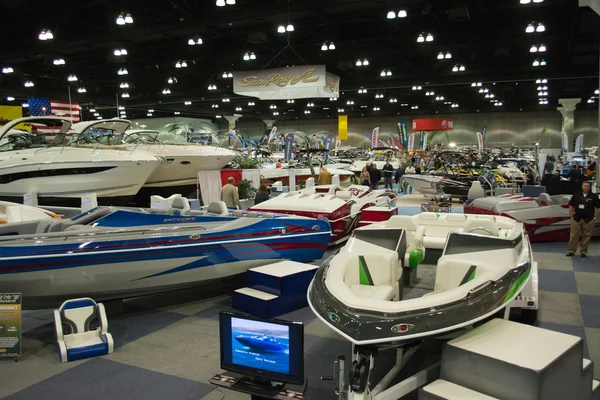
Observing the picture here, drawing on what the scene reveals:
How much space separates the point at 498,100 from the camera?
108ft

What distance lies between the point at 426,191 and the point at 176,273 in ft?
35.8

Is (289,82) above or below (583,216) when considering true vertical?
above

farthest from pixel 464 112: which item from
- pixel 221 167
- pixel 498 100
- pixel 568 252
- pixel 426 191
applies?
pixel 568 252

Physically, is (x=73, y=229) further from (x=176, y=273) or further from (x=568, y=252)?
(x=568, y=252)

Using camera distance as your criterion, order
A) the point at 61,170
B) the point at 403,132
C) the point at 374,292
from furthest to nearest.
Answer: the point at 403,132 < the point at 61,170 < the point at 374,292

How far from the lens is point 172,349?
14.3 ft

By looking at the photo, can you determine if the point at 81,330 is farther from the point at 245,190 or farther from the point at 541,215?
the point at 245,190

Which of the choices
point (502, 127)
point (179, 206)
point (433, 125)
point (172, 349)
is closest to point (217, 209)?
point (179, 206)

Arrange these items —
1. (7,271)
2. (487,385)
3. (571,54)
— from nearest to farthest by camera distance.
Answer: (487,385) → (7,271) → (571,54)

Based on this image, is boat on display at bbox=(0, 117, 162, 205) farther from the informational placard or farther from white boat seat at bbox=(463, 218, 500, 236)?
white boat seat at bbox=(463, 218, 500, 236)

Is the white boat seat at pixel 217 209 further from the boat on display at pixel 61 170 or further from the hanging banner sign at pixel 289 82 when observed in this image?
the hanging banner sign at pixel 289 82

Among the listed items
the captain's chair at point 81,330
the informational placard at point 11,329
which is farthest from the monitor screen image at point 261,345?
the informational placard at point 11,329

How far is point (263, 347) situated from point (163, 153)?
11.5m

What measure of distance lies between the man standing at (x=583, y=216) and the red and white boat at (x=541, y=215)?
105cm
